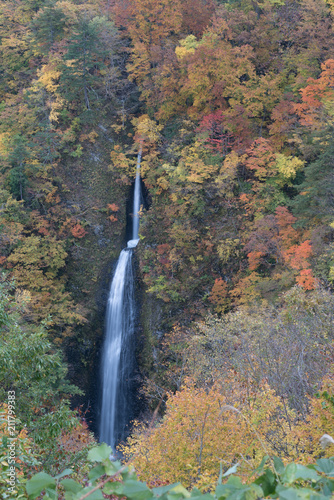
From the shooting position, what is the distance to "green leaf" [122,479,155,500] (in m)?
1.40

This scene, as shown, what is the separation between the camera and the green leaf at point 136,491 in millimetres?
1396

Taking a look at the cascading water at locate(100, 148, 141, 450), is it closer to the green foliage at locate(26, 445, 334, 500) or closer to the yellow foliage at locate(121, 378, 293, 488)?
the yellow foliage at locate(121, 378, 293, 488)

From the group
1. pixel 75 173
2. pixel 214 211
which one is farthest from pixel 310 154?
pixel 75 173

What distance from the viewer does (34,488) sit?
1.49 meters

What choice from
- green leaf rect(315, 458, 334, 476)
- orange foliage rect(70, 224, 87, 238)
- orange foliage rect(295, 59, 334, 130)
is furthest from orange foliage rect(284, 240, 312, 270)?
orange foliage rect(70, 224, 87, 238)

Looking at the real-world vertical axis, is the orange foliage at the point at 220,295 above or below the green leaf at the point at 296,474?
below

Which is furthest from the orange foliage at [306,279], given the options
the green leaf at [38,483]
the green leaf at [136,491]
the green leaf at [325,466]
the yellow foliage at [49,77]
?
the yellow foliage at [49,77]

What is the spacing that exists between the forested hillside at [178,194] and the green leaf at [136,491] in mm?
5583

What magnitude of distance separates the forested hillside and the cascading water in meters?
0.56

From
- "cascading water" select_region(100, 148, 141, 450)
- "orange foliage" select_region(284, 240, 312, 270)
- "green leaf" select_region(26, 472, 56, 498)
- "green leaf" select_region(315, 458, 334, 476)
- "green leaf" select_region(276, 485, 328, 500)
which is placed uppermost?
"green leaf" select_region(276, 485, 328, 500)

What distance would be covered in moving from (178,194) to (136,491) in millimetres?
17462

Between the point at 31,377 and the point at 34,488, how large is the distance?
17.8 ft

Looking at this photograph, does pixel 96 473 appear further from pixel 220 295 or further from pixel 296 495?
pixel 220 295

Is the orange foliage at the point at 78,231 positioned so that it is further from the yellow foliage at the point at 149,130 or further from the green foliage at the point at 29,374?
the green foliage at the point at 29,374
